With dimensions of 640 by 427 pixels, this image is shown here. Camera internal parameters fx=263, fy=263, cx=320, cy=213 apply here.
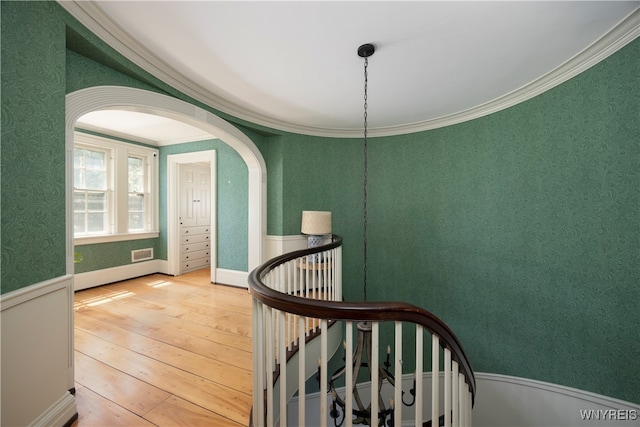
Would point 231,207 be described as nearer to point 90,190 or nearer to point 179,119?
point 179,119

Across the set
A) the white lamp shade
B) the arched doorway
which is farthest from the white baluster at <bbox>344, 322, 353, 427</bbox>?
the white lamp shade

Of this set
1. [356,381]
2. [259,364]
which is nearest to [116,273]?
[259,364]

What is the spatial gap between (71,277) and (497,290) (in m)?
4.02

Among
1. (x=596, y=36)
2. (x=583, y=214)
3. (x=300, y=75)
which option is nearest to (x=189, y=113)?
(x=300, y=75)

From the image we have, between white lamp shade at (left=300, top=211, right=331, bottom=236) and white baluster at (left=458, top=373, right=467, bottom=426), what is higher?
white lamp shade at (left=300, top=211, right=331, bottom=236)

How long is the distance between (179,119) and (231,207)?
1.93 m

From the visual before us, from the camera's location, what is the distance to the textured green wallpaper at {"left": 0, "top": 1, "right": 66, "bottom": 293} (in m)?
1.26

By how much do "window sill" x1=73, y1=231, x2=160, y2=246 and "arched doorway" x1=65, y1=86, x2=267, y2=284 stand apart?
64 cm

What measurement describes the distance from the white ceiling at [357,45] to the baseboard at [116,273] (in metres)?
3.44

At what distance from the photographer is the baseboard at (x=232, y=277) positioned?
4.30 metres

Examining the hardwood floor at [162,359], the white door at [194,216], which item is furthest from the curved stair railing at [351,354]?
the white door at [194,216]

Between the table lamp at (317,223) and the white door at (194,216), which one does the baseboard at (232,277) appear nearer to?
the white door at (194,216)

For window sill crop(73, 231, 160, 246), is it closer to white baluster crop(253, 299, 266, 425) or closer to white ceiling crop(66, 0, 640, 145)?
white ceiling crop(66, 0, 640, 145)

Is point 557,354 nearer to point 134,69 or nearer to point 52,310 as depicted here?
point 52,310
